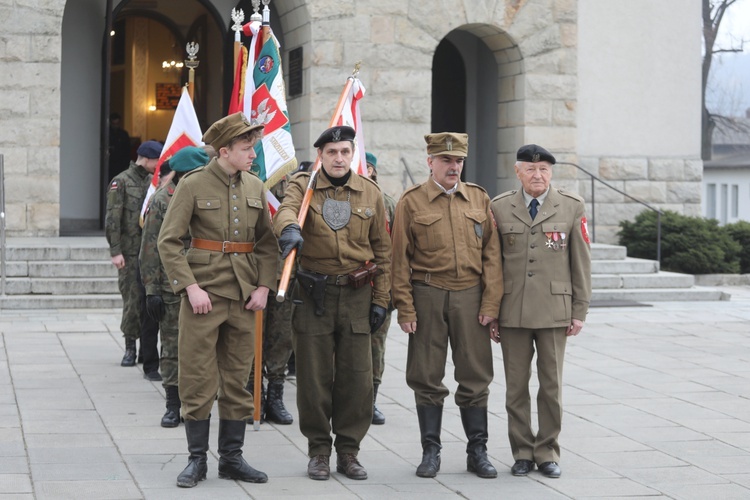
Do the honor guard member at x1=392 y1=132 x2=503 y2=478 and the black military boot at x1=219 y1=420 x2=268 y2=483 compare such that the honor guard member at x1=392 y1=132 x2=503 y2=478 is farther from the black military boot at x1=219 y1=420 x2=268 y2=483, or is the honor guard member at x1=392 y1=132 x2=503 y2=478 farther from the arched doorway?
the arched doorway

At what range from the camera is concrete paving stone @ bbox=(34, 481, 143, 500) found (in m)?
5.85

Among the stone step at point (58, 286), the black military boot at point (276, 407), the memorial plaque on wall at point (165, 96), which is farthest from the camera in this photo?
the memorial plaque on wall at point (165, 96)

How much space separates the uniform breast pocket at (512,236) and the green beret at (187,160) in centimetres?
210

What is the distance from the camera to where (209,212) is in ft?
20.6

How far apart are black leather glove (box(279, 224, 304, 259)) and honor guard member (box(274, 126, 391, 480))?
1.02ft

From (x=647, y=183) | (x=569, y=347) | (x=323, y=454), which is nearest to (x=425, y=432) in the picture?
(x=323, y=454)

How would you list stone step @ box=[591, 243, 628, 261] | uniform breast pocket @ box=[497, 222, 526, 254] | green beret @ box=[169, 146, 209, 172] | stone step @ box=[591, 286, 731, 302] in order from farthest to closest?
stone step @ box=[591, 243, 628, 261], stone step @ box=[591, 286, 731, 302], green beret @ box=[169, 146, 209, 172], uniform breast pocket @ box=[497, 222, 526, 254]

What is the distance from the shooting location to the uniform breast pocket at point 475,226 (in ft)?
21.4

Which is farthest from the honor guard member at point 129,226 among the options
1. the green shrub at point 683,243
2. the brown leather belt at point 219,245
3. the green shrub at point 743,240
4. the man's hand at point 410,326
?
the green shrub at point 743,240

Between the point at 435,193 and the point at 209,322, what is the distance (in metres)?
1.45

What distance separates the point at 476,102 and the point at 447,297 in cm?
1272

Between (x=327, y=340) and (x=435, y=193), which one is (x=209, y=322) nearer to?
(x=327, y=340)

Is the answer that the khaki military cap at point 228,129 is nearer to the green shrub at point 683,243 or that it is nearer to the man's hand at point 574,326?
the man's hand at point 574,326

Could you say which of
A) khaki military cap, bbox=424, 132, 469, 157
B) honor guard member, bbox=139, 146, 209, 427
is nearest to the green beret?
honor guard member, bbox=139, 146, 209, 427
